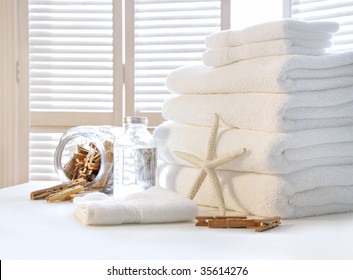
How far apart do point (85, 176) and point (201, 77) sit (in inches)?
12.6

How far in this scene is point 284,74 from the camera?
3.26 ft

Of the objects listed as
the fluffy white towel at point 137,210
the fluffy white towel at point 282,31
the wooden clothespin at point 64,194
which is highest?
the fluffy white towel at point 282,31

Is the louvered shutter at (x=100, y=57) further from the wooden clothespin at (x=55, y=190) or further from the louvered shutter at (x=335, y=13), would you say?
the wooden clothespin at (x=55, y=190)

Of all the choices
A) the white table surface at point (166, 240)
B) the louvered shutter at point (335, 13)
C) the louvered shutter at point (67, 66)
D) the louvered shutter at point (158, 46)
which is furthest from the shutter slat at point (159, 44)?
the white table surface at point (166, 240)

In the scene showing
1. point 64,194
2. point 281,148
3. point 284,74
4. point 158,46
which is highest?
point 158,46

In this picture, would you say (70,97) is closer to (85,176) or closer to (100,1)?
(100,1)

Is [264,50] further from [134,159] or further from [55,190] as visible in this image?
[55,190]

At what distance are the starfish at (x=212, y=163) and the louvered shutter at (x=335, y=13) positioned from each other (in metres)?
0.73

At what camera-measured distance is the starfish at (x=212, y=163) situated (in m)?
Answer: 1.04

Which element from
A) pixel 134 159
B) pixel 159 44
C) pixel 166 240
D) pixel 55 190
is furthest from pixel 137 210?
pixel 159 44

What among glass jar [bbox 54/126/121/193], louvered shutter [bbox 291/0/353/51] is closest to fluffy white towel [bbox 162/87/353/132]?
glass jar [bbox 54/126/121/193]

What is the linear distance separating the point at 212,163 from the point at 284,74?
0.20m

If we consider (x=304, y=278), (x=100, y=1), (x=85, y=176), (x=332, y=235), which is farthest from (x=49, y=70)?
(x=304, y=278)

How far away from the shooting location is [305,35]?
1.05 metres
